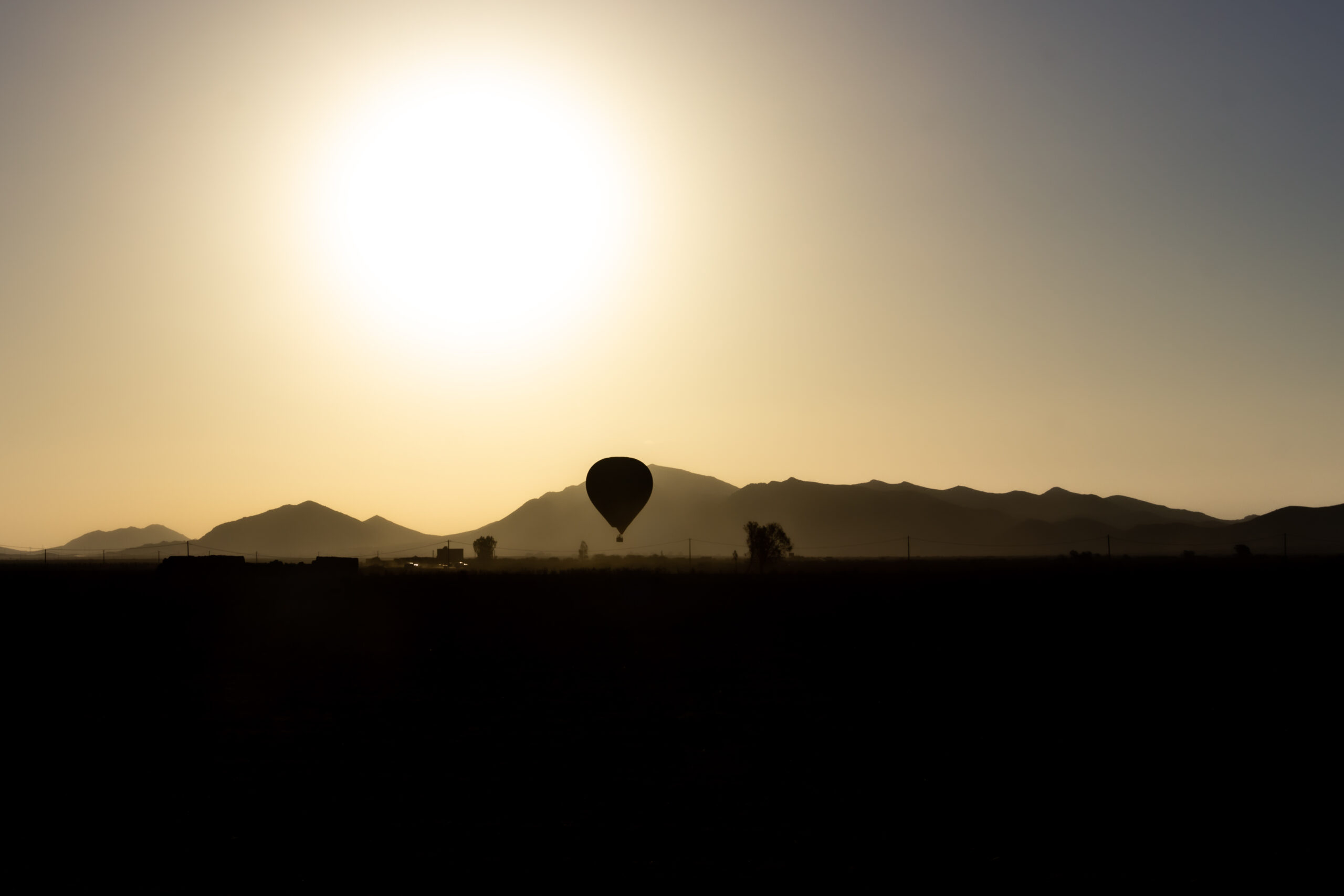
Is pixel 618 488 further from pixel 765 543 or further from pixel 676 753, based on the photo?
pixel 676 753

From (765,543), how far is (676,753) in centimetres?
9971

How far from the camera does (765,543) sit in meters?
115

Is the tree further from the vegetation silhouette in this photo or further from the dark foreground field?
the dark foreground field

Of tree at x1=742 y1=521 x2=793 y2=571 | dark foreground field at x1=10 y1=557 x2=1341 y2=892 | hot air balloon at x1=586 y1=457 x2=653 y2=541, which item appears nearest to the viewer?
dark foreground field at x1=10 y1=557 x2=1341 y2=892

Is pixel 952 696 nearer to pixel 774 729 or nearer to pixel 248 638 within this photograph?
pixel 774 729

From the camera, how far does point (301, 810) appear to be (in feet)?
42.3

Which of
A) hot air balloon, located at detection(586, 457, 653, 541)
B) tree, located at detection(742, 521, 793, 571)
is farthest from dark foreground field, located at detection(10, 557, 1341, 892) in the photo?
tree, located at detection(742, 521, 793, 571)

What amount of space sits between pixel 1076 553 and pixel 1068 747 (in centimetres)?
12693

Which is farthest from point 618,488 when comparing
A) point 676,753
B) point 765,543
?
point 676,753

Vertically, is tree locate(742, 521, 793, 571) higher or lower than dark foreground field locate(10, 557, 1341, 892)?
higher

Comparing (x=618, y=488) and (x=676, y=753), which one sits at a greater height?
(x=618, y=488)

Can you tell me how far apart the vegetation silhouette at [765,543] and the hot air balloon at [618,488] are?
30618mm

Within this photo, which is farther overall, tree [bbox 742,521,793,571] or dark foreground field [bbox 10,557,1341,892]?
tree [bbox 742,521,793,571]

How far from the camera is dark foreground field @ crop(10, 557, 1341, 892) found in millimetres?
10930
